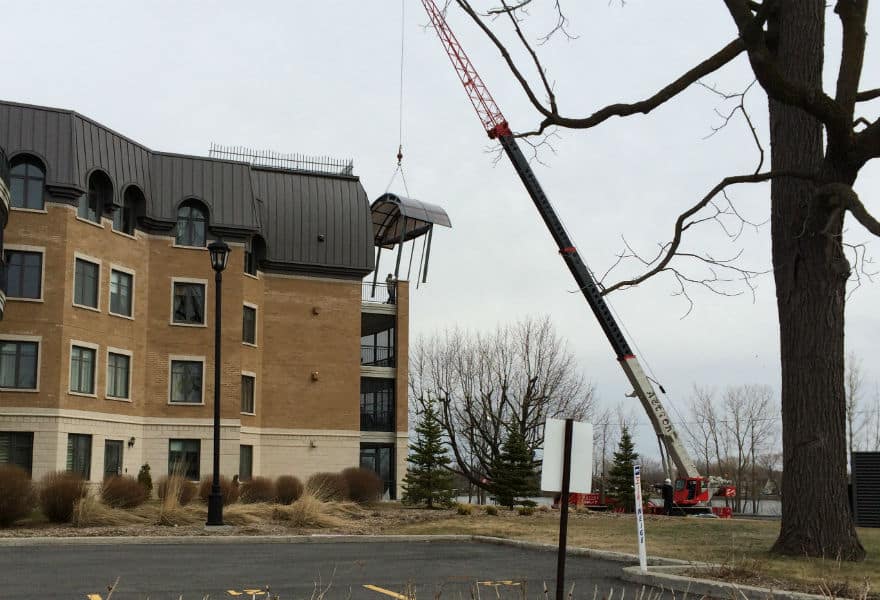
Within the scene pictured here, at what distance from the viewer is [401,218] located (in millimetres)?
49188

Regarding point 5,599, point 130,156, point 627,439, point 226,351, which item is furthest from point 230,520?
point 627,439

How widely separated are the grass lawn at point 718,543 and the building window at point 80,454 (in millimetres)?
14788

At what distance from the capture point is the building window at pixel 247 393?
139 ft

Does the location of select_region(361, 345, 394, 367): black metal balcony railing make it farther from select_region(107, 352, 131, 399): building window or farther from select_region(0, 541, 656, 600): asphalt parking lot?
select_region(0, 541, 656, 600): asphalt parking lot

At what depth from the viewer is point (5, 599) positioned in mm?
10820

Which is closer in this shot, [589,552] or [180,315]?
[589,552]

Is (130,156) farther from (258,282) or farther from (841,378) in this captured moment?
(841,378)

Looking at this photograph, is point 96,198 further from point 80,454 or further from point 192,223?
point 80,454

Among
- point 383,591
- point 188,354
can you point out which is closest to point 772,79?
point 383,591

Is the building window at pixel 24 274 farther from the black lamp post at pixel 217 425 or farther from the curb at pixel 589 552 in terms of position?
the curb at pixel 589 552

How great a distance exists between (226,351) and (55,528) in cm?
1846

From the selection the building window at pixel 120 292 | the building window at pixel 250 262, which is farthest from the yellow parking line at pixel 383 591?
the building window at pixel 250 262

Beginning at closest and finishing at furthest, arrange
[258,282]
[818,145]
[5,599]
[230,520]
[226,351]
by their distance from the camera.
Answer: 1. [5,599]
2. [818,145]
3. [230,520]
4. [226,351]
5. [258,282]

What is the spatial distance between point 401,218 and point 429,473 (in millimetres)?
15859
